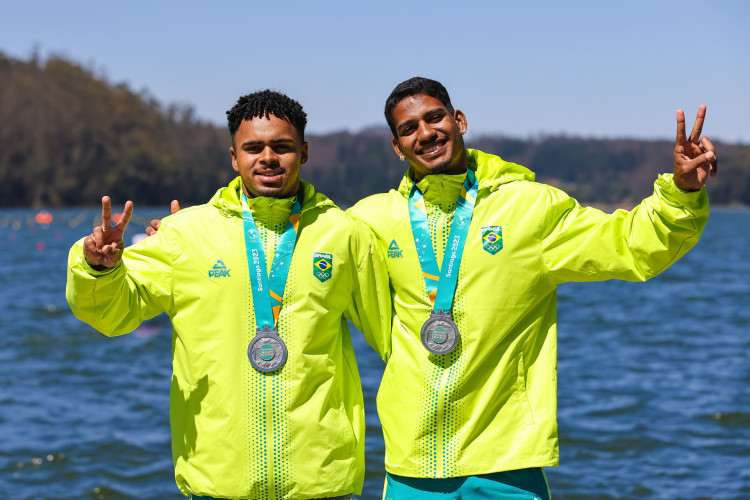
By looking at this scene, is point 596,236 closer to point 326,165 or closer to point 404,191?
point 404,191

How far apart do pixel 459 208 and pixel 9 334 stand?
19.5 m

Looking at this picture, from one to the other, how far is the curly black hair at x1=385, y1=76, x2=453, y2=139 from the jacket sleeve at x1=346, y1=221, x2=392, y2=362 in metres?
0.56

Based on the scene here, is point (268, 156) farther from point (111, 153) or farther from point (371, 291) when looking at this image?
point (111, 153)

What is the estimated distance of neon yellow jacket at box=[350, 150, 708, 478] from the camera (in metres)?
3.96

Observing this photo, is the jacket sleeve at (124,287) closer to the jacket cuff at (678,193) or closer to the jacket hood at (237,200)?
the jacket hood at (237,200)

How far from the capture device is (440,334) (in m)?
3.97

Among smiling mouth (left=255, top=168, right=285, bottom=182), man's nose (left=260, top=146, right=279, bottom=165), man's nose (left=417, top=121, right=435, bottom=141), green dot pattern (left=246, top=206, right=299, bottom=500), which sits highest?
man's nose (left=417, top=121, right=435, bottom=141)

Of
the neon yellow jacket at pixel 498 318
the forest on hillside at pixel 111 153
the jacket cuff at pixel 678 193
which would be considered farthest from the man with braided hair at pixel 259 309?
the forest on hillside at pixel 111 153

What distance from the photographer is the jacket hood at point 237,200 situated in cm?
411

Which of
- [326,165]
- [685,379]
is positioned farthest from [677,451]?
[326,165]

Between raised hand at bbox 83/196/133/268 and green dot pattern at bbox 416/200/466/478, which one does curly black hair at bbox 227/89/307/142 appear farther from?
green dot pattern at bbox 416/200/466/478

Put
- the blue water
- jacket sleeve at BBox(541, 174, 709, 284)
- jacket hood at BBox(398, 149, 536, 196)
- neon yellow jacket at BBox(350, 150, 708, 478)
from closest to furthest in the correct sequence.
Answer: jacket sleeve at BBox(541, 174, 709, 284), neon yellow jacket at BBox(350, 150, 708, 478), jacket hood at BBox(398, 149, 536, 196), the blue water

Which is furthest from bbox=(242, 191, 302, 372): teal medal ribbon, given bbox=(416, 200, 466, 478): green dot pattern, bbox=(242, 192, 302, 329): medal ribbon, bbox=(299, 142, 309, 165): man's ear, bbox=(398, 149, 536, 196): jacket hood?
bbox=(416, 200, 466, 478): green dot pattern

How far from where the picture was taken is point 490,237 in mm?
4105
